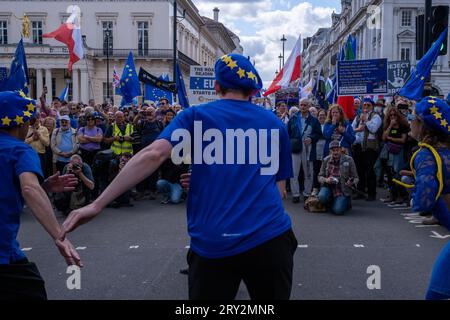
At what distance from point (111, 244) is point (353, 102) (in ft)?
31.3

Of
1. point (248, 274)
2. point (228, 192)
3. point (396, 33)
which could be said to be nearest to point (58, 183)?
point (228, 192)

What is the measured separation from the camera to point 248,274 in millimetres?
2748

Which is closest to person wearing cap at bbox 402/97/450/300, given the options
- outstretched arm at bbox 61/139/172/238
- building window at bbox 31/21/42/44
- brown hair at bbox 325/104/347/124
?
outstretched arm at bbox 61/139/172/238

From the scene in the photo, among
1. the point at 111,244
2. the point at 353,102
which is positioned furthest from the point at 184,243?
the point at 353,102

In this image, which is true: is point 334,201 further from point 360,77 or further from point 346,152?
point 360,77

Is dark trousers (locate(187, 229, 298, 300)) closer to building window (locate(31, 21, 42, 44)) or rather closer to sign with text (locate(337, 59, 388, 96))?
sign with text (locate(337, 59, 388, 96))

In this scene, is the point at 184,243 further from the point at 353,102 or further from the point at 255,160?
the point at 353,102

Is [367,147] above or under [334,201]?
above

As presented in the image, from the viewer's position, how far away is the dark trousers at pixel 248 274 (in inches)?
106

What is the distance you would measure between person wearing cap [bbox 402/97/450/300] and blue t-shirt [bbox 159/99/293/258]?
0.81 m

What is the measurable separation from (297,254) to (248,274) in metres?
4.55

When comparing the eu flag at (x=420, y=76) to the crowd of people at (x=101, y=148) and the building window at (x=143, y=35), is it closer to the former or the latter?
the crowd of people at (x=101, y=148)

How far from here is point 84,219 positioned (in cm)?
264

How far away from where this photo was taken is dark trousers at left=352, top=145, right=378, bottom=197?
12008mm
